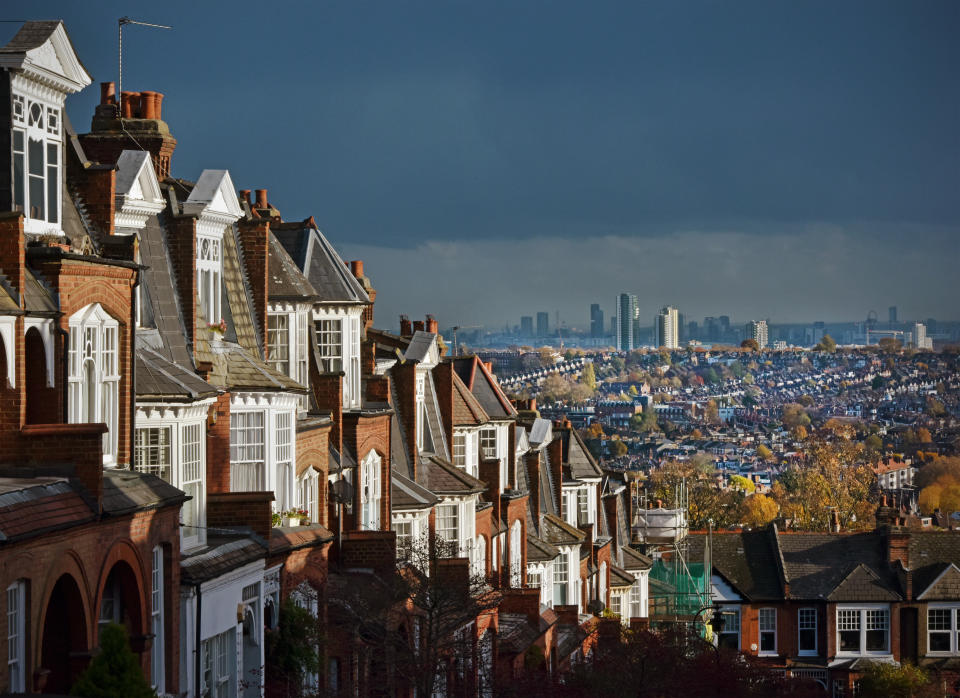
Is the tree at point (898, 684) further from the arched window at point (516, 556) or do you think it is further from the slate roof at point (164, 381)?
the slate roof at point (164, 381)

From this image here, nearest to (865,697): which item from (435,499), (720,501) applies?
(435,499)

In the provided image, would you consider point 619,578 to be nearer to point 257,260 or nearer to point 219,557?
point 257,260

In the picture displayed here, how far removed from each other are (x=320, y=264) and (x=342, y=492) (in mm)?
6782

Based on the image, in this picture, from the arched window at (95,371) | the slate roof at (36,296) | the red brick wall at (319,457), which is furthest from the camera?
the red brick wall at (319,457)

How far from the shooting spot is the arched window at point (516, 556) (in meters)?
58.1

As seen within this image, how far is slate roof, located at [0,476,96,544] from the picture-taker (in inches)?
815

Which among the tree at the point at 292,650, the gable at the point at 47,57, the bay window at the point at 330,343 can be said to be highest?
the gable at the point at 47,57

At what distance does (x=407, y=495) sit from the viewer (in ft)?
150

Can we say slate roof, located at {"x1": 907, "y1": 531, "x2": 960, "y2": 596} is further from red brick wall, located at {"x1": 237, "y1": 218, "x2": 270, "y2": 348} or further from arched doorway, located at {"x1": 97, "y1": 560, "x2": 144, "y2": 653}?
arched doorway, located at {"x1": 97, "y1": 560, "x2": 144, "y2": 653}

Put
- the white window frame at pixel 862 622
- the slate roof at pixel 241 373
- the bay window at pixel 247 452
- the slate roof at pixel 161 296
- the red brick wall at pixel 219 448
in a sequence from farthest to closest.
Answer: the white window frame at pixel 862 622 → the bay window at pixel 247 452 → the slate roof at pixel 241 373 → the red brick wall at pixel 219 448 → the slate roof at pixel 161 296

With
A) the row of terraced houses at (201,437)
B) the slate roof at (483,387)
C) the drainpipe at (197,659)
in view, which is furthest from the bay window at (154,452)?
the slate roof at (483,387)

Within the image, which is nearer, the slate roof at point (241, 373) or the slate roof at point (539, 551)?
the slate roof at point (241, 373)

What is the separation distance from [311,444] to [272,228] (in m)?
8.44

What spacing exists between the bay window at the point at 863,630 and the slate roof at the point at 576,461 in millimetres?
26814
